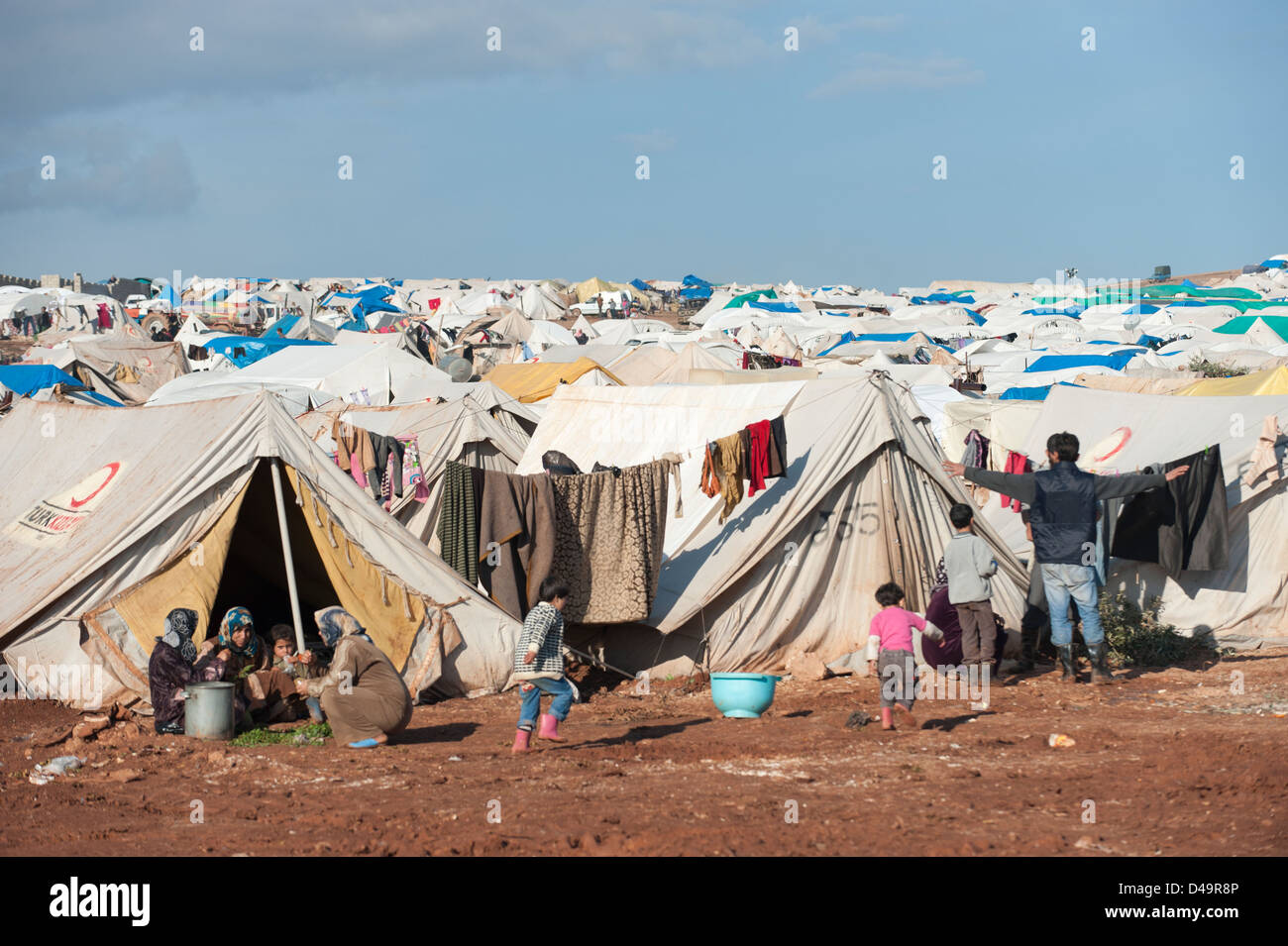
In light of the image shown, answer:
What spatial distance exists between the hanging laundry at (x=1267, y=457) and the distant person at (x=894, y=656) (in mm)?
4089

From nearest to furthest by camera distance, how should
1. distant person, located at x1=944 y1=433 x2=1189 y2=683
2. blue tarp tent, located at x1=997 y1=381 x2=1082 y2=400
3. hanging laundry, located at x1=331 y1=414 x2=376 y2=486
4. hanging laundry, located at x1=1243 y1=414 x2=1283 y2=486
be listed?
distant person, located at x1=944 y1=433 x2=1189 y2=683 < hanging laundry, located at x1=1243 y1=414 x2=1283 y2=486 < hanging laundry, located at x1=331 y1=414 x2=376 y2=486 < blue tarp tent, located at x1=997 y1=381 x2=1082 y2=400

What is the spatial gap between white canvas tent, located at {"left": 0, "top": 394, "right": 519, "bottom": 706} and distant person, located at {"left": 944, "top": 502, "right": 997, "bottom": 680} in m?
3.33

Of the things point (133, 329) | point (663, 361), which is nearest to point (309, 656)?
point (663, 361)

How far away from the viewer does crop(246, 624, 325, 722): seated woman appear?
8.28 m

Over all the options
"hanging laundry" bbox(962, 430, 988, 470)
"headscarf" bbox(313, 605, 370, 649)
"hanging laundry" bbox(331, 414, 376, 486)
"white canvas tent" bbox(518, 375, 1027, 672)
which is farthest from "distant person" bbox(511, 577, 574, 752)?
"hanging laundry" bbox(962, 430, 988, 470)

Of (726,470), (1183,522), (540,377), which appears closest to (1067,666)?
(1183,522)

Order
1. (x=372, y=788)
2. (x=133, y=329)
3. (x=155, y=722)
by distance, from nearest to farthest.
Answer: (x=372, y=788) < (x=155, y=722) < (x=133, y=329)

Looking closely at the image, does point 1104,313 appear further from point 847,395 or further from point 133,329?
point 847,395

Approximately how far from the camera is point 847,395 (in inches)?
421

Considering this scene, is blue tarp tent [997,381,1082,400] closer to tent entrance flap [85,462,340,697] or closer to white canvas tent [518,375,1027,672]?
white canvas tent [518,375,1027,672]

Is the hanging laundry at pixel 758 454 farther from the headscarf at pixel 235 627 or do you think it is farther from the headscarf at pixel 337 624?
the headscarf at pixel 235 627

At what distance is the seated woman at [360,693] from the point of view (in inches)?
304

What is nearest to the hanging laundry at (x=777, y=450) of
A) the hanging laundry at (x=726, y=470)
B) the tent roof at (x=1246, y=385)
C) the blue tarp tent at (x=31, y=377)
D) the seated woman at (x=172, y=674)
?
the hanging laundry at (x=726, y=470)
